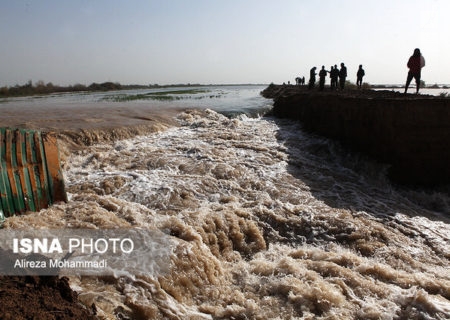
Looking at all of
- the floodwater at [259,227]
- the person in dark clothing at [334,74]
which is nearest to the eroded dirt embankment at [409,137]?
the floodwater at [259,227]

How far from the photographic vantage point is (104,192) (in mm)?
6500

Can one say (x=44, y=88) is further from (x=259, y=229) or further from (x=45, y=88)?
(x=259, y=229)

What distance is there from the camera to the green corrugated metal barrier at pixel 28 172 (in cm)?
516

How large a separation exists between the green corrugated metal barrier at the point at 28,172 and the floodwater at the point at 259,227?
307mm

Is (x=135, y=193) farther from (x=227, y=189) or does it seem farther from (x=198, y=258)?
(x=198, y=258)

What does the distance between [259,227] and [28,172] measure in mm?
3822

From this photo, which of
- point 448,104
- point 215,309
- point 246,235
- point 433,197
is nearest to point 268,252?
point 246,235

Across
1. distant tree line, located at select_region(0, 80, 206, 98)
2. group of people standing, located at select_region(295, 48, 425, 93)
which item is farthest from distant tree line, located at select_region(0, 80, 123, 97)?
group of people standing, located at select_region(295, 48, 425, 93)

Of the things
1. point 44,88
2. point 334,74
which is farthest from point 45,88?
point 334,74

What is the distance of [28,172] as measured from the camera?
5.50 meters

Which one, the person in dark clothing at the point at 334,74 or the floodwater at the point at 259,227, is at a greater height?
the person in dark clothing at the point at 334,74

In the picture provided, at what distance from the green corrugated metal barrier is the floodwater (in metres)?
0.31

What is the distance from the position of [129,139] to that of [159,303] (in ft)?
23.7

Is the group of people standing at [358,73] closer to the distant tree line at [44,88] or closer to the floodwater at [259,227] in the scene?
the floodwater at [259,227]
